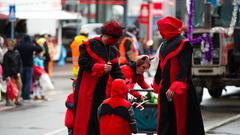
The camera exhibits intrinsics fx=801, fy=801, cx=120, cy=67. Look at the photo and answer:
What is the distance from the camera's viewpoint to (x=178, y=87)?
356 inches

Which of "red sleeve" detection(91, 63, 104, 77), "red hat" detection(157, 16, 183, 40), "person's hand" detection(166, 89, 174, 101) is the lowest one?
"person's hand" detection(166, 89, 174, 101)

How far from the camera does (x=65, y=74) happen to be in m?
31.6

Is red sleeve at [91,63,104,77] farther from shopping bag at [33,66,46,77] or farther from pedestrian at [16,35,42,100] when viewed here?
shopping bag at [33,66,46,77]

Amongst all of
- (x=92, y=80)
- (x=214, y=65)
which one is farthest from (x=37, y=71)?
(x=92, y=80)

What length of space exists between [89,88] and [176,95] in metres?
1.10

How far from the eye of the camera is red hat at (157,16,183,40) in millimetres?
9320

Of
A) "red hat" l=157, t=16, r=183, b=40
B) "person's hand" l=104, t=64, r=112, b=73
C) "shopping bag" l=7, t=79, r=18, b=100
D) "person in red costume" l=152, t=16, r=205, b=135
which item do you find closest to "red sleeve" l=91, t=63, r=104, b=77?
"person's hand" l=104, t=64, r=112, b=73

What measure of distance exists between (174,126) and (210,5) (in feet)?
28.2

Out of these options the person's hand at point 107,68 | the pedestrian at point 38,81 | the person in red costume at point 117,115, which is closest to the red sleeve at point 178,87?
the person in red costume at point 117,115

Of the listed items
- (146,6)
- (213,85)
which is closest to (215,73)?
(213,85)

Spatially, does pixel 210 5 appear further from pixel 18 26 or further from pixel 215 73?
pixel 18 26

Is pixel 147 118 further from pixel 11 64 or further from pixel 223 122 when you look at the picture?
pixel 11 64

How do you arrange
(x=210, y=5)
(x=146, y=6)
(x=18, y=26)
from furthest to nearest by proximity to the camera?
(x=146, y=6), (x=18, y=26), (x=210, y=5)

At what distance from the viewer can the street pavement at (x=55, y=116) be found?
14.0 m
